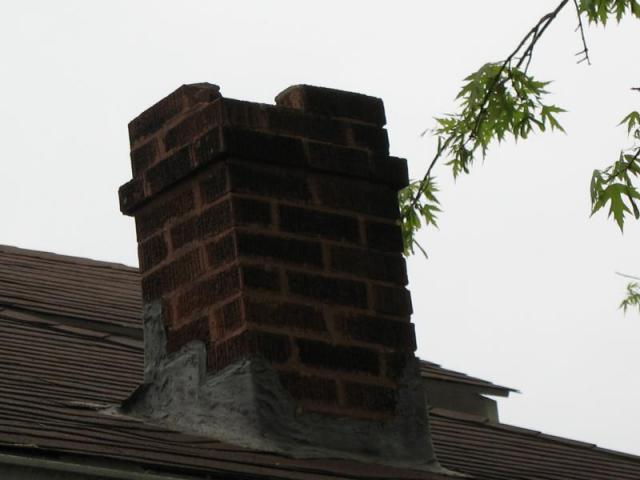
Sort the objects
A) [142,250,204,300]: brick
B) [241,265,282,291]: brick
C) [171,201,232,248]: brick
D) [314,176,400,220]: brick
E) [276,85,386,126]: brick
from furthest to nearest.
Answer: [276,85,386,126]: brick < [314,176,400,220]: brick < [142,250,204,300]: brick < [171,201,232,248]: brick < [241,265,282,291]: brick

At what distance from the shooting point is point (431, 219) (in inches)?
328

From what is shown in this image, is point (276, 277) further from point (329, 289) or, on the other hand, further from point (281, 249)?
point (329, 289)

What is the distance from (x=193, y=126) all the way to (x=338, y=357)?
3.20 feet

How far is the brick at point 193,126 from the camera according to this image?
18.5 feet

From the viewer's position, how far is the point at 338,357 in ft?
18.2

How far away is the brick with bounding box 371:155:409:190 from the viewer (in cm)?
595

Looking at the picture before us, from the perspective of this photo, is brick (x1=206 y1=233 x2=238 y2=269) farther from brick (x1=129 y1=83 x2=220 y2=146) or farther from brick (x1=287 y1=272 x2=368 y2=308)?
brick (x1=129 y1=83 x2=220 y2=146)

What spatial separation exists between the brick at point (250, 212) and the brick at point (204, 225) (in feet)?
0.08

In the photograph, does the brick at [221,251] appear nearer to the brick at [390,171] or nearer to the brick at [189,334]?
the brick at [189,334]

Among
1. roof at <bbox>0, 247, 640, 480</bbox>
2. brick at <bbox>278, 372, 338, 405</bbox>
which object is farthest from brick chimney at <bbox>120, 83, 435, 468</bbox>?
roof at <bbox>0, 247, 640, 480</bbox>

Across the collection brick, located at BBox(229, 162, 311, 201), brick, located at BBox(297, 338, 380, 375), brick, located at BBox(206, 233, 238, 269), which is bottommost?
brick, located at BBox(297, 338, 380, 375)

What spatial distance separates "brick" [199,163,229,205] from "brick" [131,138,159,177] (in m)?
0.32

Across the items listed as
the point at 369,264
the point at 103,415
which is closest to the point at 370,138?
the point at 369,264

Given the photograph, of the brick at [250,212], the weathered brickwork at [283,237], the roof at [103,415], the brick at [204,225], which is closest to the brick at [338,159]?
the weathered brickwork at [283,237]
